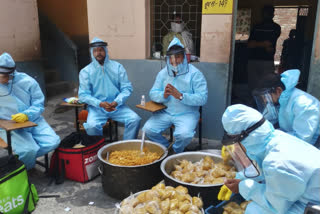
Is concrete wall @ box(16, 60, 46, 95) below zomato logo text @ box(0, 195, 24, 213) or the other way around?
the other way around

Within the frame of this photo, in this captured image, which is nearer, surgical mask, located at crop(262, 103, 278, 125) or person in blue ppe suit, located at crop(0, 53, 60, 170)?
surgical mask, located at crop(262, 103, 278, 125)

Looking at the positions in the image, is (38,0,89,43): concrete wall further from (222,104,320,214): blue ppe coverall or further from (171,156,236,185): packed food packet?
(222,104,320,214): blue ppe coverall

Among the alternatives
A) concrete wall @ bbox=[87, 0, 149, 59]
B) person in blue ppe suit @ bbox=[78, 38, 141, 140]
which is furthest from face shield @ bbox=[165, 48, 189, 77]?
concrete wall @ bbox=[87, 0, 149, 59]

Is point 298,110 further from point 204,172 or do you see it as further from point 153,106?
point 153,106

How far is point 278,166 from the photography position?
1.65 metres

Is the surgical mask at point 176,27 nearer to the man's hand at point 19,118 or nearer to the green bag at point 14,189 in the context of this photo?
the man's hand at point 19,118

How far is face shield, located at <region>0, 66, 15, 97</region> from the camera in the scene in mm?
3199

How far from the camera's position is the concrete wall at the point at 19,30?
5.70 meters

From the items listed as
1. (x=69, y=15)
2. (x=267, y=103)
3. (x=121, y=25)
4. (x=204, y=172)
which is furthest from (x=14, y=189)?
(x=69, y=15)

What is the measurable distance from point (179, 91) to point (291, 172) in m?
2.22

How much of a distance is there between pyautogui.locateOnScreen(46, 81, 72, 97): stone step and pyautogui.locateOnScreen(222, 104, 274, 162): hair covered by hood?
6.21 m

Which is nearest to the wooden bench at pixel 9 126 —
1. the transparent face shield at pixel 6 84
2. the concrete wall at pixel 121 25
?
the transparent face shield at pixel 6 84

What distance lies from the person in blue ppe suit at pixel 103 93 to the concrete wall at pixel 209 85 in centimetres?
69

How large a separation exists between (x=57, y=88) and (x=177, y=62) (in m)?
4.70
